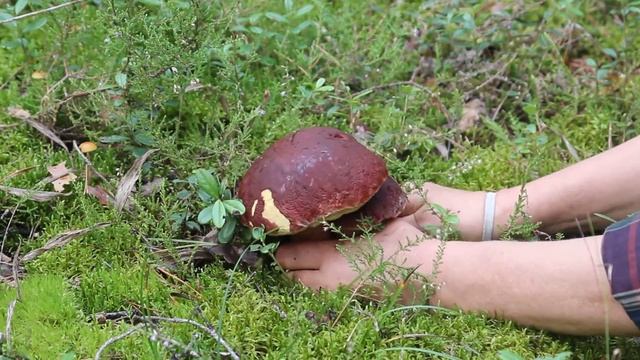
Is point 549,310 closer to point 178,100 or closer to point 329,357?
point 329,357

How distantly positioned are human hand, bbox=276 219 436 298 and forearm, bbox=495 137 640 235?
324 millimetres

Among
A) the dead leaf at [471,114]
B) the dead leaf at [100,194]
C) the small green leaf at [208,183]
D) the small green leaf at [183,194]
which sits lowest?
the dead leaf at [471,114]

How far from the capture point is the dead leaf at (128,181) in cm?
245

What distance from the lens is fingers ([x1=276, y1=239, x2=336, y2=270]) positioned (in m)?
2.30

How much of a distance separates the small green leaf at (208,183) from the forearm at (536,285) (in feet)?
2.06

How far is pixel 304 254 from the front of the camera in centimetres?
230

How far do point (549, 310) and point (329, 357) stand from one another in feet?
1.85

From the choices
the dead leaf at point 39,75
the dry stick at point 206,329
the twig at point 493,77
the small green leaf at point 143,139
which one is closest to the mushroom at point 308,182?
the dry stick at point 206,329

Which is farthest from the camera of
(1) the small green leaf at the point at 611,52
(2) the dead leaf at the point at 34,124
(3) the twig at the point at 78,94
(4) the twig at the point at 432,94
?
(1) the small green leaf at the point at 611,52

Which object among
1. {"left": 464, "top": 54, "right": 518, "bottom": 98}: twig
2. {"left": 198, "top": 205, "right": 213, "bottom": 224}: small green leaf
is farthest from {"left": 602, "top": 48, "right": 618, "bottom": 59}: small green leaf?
{"left": 198, "top": 205, "right": 213, "bottom": 224}: small green leaf

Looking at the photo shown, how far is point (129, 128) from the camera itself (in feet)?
8.50

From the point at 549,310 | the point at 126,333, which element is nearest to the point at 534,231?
the point at 549,310

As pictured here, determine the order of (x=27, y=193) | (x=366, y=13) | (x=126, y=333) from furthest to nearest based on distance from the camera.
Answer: (x=366, y=13), (x=27, y=193), (x=126, y=333)

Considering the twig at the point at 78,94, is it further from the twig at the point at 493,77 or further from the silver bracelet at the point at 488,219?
the twig at the point at 493,77
